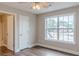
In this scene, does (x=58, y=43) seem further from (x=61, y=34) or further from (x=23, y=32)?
(x=23, y=32)

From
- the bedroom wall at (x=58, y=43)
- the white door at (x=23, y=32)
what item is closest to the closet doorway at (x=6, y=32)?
the white door at (x=23, y=32)

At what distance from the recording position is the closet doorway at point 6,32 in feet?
7.22

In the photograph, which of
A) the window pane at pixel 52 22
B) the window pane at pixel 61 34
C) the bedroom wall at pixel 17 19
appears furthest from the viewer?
the window pane at pixel 52 22

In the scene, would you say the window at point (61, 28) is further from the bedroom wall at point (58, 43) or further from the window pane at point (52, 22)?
the bedroom wall at point (58, 43)

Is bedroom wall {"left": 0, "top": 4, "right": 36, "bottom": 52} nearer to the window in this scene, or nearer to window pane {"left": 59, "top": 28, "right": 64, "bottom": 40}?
the window

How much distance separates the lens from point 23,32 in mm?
2373

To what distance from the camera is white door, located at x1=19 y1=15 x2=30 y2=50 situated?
7.44 feet

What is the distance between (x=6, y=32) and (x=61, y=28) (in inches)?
60.2

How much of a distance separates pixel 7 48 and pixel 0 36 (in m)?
0.39

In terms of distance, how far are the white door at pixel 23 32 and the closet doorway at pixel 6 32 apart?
0.22 meters

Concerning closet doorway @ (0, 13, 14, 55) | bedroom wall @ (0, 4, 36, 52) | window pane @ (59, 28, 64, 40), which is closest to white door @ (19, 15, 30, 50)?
bedroom wall @ (0, 4, 36, 52)

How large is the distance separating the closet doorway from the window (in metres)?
1.03

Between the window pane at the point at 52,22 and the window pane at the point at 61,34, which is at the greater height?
the window pane at the point at 52,22

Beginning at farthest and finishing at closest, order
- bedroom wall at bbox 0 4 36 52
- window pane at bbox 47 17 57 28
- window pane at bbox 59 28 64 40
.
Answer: window pane at bbox 47 17 57 28 → window pane at bbox 59 28 64 40 → bedroom wall at bbox 0 4 36 52
